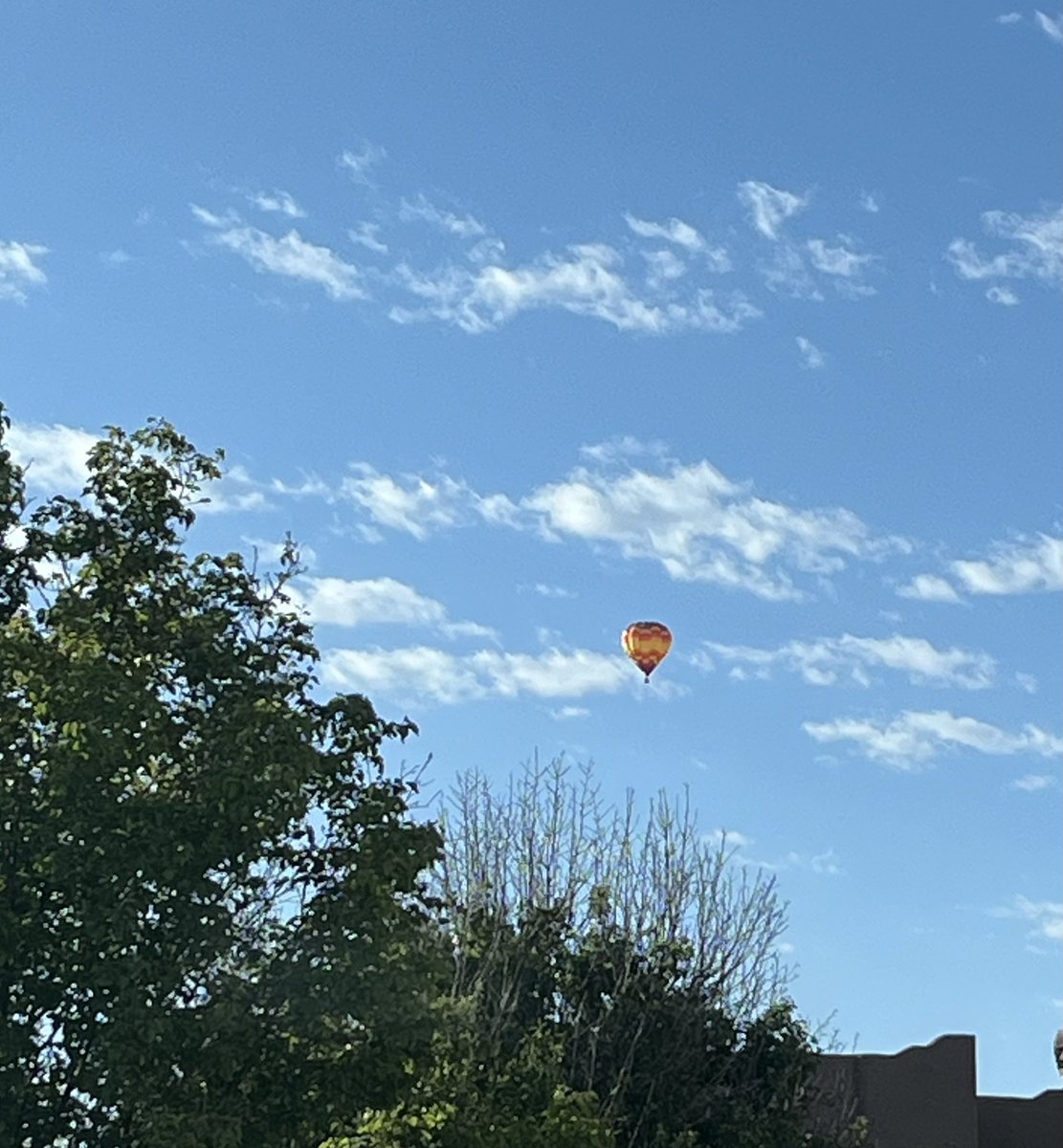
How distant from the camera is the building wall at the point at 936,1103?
46.4 m

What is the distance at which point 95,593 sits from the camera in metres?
21.0

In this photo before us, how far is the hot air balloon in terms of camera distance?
41.8 meters

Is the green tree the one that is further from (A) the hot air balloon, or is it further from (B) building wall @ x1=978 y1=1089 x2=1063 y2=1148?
(B) building wall @ x1=978 y1=1089 x2=1063 y2=1148

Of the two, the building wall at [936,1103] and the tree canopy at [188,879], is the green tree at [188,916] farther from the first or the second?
the building wall at [936,1103]

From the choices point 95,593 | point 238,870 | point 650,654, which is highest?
point 650,654

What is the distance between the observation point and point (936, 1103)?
47.6m

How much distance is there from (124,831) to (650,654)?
78.9 ft

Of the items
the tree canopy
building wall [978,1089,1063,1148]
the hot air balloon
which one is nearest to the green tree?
the tree canopy

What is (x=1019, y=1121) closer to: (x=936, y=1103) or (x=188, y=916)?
(x=936, y=1103)

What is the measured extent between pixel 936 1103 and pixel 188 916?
32.6 m

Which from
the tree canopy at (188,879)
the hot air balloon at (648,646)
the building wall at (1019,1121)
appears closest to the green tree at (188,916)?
the tree canopy at (188,879)

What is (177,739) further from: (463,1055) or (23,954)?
(463,1055)

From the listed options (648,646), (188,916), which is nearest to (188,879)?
(188,916)

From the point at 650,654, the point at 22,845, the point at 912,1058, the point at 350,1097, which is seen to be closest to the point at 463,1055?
the point at 350,1097
